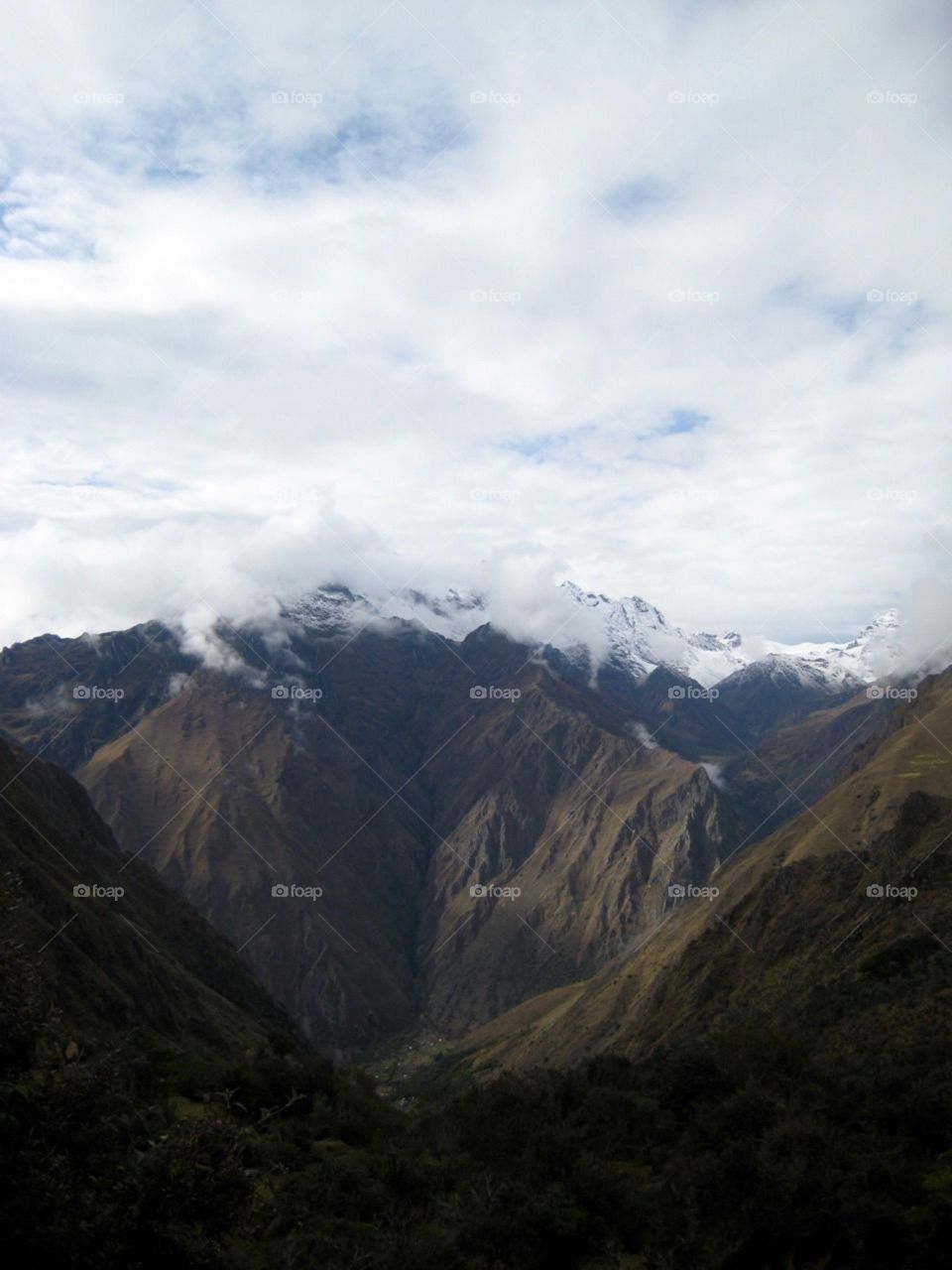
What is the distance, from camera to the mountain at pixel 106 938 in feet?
164

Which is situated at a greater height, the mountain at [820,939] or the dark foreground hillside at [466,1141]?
the dark foreground hillside at [466,1141]

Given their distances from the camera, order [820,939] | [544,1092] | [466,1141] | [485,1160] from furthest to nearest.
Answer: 1. [820,939]
2. [544,1092]
3. [466,1141]
4. [485,1160]

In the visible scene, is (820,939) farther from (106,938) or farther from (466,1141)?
(106,938)

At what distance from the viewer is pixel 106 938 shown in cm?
5922

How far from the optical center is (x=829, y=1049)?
4575 centimetres

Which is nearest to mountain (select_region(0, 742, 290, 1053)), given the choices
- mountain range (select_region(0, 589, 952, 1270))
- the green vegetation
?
mountain range (select_region(0, 589, 952, 1270))

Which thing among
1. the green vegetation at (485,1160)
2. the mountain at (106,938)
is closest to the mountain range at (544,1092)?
the green vegetation at (485,1160)

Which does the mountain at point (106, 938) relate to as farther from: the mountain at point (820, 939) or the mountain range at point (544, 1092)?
the mountain at point (820, 939)

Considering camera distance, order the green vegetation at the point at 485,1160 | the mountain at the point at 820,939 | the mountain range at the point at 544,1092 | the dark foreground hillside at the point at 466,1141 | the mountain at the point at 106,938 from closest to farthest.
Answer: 1. the green vegetation at the point at 485,1160
2. the dark foreground hillside at the point at 466,1141
3. the mountain range at the point at 544,1092
4. the mountain at the point at 106,938
5. the mountain at the point at 820,939

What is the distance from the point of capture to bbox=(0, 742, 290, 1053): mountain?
50.1 meters

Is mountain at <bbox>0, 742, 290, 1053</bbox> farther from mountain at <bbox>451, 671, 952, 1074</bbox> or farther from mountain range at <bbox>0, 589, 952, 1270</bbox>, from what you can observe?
mountain at <bbox>451, 671, 952, 1074</bbox>

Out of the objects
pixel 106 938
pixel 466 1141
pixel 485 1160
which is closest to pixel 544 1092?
pixel 466 1141

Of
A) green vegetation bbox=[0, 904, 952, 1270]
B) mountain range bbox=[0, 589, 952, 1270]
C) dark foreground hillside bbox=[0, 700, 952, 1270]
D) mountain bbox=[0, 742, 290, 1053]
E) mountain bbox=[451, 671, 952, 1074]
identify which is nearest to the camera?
green vegetation bbox=[0, 904, 952, 1270]

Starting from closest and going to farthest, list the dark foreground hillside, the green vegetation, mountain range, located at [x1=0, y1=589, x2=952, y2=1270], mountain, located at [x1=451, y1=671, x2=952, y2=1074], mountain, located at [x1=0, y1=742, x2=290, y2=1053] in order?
the green vegetation → the dark foreground hillside → mountain range, located at [x1=0, y1=589, x2=952, y2=1270] → mountain, located at [x1=0, y1=742, x2=290, y2=1053] → mountain, located at [x1=451, y1=671, x2=952, y2=1074]
